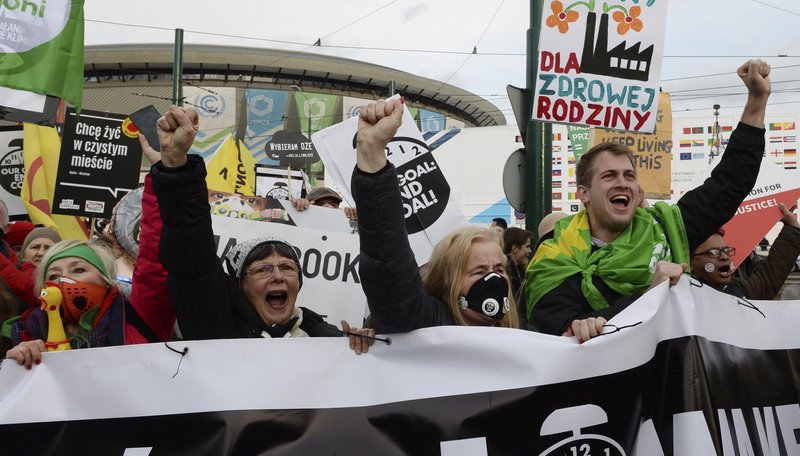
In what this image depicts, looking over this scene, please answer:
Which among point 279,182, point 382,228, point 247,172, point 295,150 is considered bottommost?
point 382,228

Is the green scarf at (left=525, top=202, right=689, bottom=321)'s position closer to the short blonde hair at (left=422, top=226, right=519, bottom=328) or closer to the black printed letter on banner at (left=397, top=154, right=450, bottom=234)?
the short blonde hair at (left=422, top=226, right=519, bottom=328)

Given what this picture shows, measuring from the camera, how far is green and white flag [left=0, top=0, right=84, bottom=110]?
5.26m

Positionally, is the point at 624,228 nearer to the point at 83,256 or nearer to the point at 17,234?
the point at 83,256

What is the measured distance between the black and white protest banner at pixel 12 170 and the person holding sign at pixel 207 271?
5.37 meters

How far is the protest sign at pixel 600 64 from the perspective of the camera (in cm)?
489

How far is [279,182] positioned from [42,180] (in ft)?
9.39

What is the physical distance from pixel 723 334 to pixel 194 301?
175cm

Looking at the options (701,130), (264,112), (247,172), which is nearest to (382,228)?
(247,172)

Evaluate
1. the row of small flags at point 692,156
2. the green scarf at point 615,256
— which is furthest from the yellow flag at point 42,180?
the row of small flags at point 692,156

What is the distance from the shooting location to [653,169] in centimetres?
958

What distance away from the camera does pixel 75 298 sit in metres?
2.63

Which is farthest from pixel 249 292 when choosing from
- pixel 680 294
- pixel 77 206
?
pixel 77 206

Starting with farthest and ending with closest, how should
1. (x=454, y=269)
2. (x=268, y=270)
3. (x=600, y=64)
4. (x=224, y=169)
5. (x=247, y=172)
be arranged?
1. (x=247, y=172)
2. (x=224, y=169)
3. (x=600, y=64)
4. (x=268, y=270)
5. (x=454, y=269)

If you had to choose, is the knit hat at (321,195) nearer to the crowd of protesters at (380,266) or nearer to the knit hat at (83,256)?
the crowd of protesters at (380,266)
